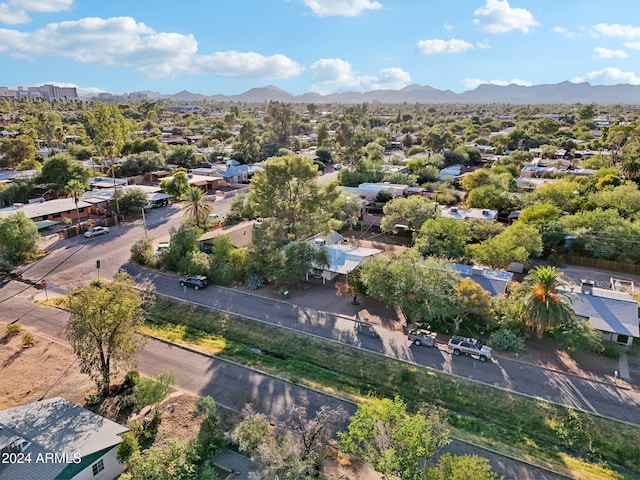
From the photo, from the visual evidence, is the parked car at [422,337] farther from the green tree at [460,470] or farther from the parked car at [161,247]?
the parked car at [161,247]

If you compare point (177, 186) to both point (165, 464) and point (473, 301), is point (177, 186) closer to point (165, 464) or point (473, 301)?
point (473, 301)

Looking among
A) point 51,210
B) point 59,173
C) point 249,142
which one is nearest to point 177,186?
point 51,210

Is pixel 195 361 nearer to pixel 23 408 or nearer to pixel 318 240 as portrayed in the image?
pixel 23 408

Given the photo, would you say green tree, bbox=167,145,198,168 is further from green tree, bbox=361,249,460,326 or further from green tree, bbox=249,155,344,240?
green tree, bbox=361,249,460,326

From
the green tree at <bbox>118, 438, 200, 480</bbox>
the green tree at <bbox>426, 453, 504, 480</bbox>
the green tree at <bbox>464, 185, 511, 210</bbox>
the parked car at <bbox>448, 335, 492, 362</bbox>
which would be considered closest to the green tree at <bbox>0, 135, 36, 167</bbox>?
the green tree at <bbox>464, 185, 511, 210</bbox>

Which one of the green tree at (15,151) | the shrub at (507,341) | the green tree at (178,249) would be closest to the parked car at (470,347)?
the shrub at (507,341)
